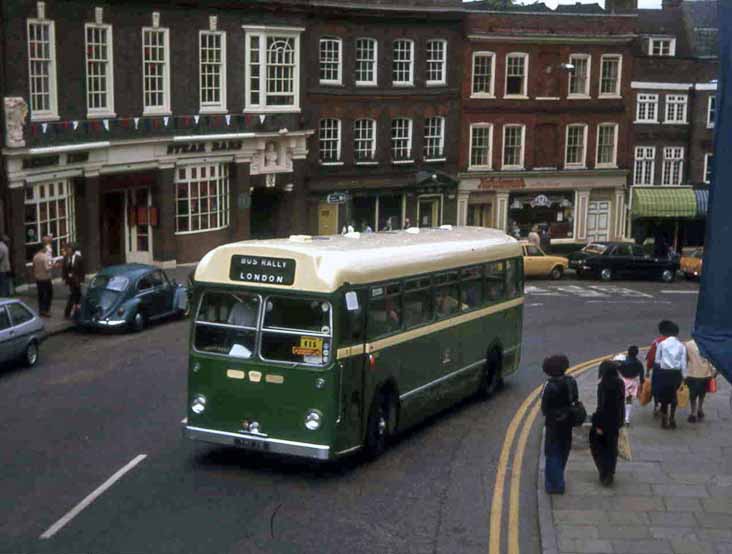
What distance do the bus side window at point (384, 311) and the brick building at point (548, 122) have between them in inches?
1336

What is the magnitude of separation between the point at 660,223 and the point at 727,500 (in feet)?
135

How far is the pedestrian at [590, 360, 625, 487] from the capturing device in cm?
1396

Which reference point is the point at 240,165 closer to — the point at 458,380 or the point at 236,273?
the point at 458,380

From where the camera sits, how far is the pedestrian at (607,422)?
45.8ft

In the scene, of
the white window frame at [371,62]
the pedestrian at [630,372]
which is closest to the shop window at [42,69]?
the white window frame at [371,62]

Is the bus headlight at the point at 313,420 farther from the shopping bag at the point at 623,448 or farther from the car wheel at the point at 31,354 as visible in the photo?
the car wheel at the point at 31,354

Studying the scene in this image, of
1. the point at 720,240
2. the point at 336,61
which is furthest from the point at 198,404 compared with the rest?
the point at 336,61

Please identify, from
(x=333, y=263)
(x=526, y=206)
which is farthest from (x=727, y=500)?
(x=526, y=206)

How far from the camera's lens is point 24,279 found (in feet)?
104

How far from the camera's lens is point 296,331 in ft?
46.8

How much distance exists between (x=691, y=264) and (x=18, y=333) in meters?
30.4

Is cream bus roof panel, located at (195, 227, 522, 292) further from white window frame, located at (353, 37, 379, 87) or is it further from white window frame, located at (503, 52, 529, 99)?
white window frame, located at (503, 52, 529, 99)


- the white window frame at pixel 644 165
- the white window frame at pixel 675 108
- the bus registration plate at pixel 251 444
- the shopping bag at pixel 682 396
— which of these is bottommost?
the shopping bag at pixel 682 396

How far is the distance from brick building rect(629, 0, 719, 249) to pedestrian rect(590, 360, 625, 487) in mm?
39246
